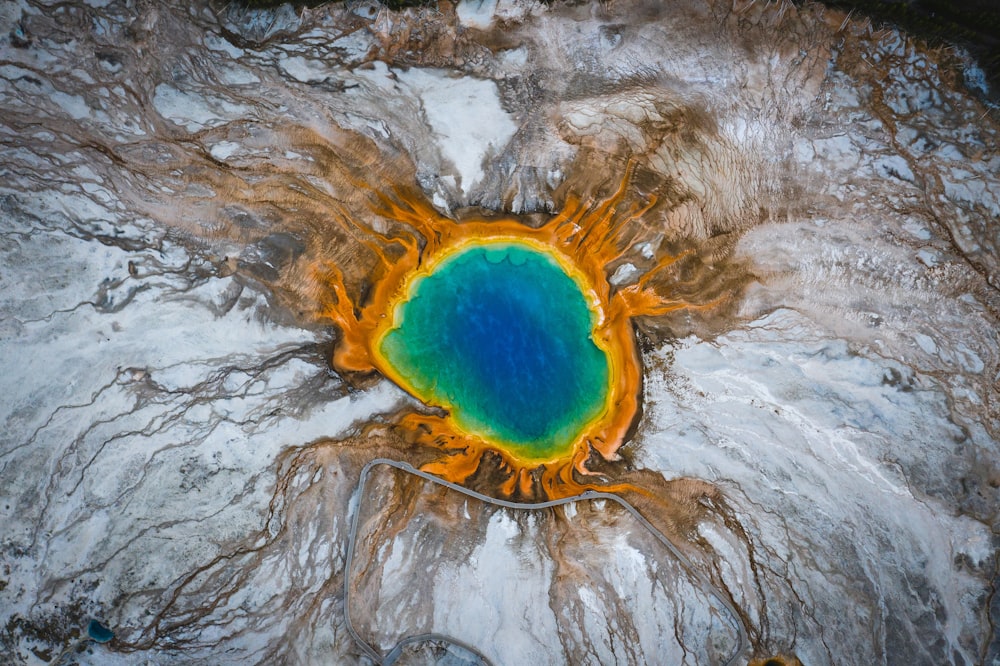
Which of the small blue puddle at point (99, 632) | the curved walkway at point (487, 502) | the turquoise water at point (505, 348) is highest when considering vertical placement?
the turquoise water at point (505, 348)

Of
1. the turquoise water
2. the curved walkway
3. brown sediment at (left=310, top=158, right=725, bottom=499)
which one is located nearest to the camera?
the curved walkway

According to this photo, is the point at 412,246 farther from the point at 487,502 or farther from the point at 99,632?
the point at 99,632

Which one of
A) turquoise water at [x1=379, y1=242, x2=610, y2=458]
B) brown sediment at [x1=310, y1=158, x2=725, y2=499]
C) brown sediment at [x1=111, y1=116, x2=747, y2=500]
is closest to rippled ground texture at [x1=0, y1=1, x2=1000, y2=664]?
brown sediment at [x1=111, y1=116, x2=747, y2=500]

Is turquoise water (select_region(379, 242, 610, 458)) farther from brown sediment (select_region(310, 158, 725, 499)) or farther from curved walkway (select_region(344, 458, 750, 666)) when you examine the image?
curved walkway (select_region(344, 458, 750, 666))

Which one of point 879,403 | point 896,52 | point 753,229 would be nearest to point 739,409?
point 879,403

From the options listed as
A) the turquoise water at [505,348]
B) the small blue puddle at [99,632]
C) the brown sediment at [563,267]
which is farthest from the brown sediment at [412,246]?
the small blue puddle at [99,632]

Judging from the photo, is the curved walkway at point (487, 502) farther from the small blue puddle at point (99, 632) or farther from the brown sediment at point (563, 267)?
the small blue puddle at point (99, 632)

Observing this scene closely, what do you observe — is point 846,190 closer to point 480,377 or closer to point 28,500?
point 480,377
